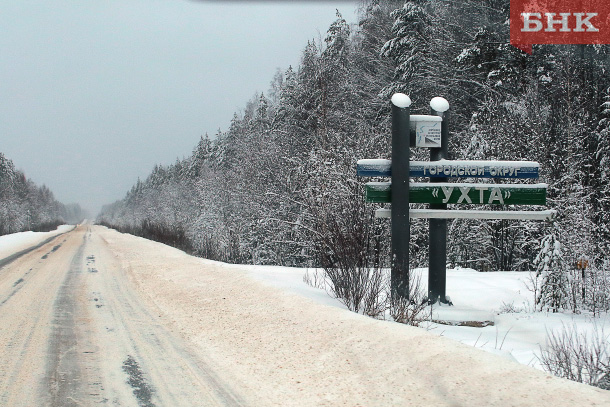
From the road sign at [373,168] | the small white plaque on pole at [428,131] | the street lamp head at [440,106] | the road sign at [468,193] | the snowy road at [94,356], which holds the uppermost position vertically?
the street lamp head at [440,106]

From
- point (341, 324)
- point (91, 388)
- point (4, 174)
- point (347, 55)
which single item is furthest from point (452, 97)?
point (4, 174)

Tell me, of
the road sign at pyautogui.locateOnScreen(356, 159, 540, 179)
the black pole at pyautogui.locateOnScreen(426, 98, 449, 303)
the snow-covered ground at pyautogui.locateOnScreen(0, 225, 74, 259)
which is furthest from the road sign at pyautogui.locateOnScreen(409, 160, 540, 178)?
the snow-covered ground at pyautogui.locateOnScreen(0, 225, 74, 259)

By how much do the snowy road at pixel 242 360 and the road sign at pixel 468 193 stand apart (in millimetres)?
2368

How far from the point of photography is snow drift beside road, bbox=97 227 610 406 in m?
3.60

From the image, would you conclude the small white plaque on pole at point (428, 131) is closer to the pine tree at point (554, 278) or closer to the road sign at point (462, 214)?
the road sign at point (462, 214)

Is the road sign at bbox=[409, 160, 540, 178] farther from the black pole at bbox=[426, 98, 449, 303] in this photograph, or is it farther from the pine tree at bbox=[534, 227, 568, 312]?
the pine tree at bbox=[534, 227, 568, 312]

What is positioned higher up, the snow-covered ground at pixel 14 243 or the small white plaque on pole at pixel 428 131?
the small white plaque on pole at pixel 428 131

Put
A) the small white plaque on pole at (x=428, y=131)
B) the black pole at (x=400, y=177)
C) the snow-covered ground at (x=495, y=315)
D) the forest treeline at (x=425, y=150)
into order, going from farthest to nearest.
Result: the forest treeline at (x=425, y=150)
the small white plaque on pole at (x=428, y=131)
the black pole at (x=400, y=177)
the snow-covered ground at (x=495, y=315)

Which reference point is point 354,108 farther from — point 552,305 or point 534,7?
point 552,305

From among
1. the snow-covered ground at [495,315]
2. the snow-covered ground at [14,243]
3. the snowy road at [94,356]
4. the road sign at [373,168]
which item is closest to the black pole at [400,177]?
the road sign at [373,168]

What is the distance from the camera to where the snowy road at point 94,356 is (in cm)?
A: 393

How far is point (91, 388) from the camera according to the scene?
4.06 m

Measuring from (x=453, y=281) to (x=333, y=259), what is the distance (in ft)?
11.4

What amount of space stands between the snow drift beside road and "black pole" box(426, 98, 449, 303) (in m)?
2.57
